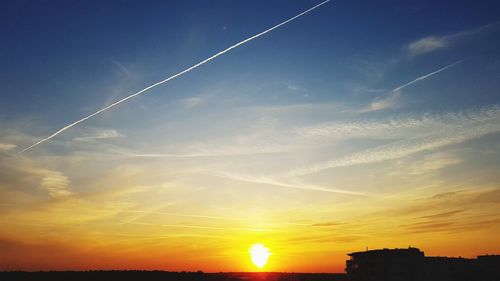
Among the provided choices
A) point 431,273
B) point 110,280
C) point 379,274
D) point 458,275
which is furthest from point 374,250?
point 110,280

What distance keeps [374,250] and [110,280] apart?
327ft

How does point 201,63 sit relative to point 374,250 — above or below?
above

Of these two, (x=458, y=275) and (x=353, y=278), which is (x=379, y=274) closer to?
(x=353, y=278)

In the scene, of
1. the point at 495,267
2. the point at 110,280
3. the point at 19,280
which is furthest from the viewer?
the point at 110,280

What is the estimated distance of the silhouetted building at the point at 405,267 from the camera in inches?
2803

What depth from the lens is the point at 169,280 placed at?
151375 mm

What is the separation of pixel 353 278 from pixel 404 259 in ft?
35.2

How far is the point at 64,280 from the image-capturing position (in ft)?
436

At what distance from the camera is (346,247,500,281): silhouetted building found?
71.2m

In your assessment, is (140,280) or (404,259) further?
(140,280)

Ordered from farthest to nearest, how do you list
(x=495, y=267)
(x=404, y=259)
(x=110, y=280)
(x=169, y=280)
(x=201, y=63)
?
(x=169, y=280)
(x=110, y=280)
(x=495, y=267)
(x=404, y=259)
(x=201, y=63)

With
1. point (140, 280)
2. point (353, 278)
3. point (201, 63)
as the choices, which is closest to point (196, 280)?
point (140, 280)

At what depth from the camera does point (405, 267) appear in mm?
71188

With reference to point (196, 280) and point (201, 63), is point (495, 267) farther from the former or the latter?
point (196, 280)
